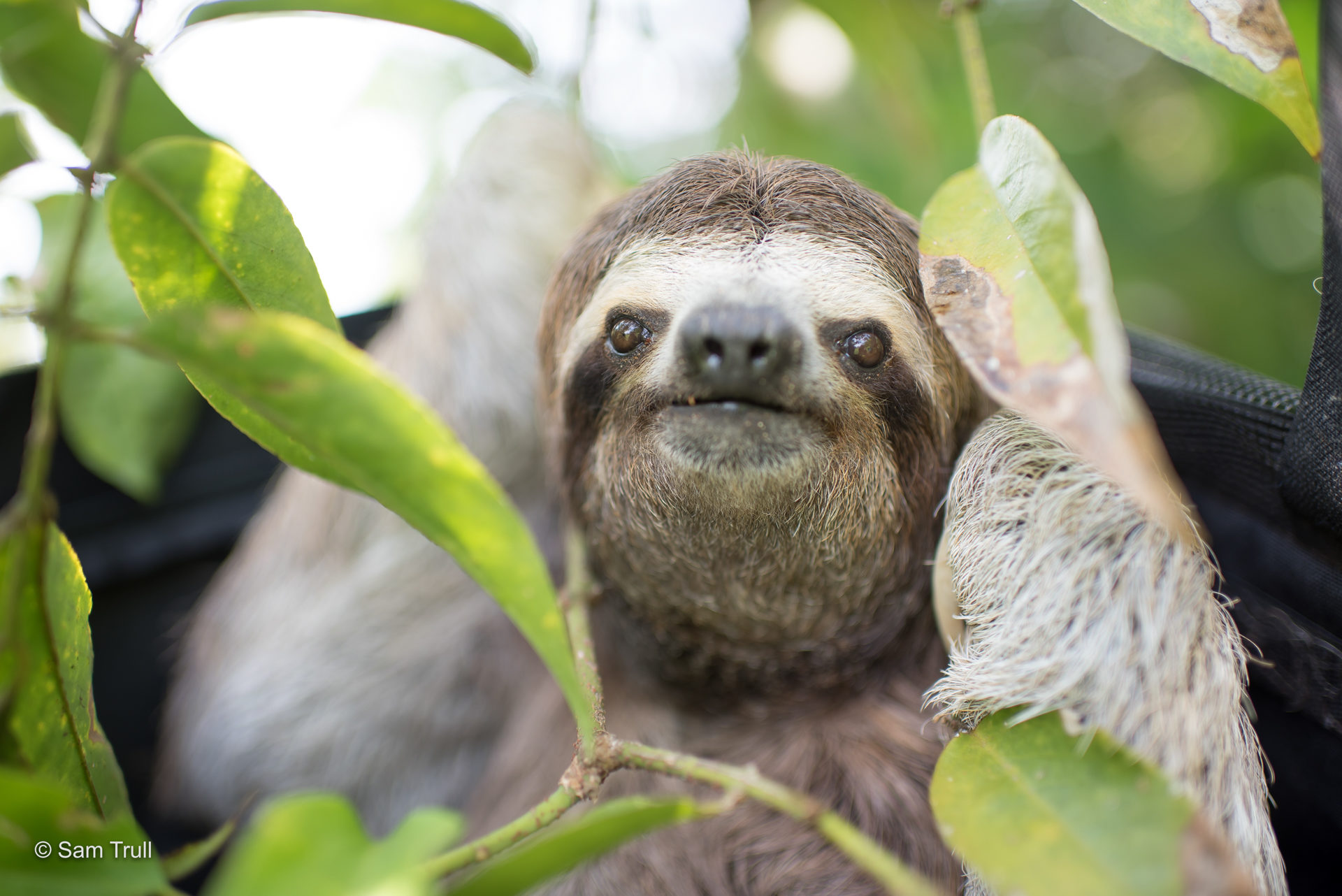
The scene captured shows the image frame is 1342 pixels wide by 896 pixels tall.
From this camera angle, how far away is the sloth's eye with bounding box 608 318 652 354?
1.31 m

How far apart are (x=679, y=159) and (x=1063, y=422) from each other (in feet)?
3.25

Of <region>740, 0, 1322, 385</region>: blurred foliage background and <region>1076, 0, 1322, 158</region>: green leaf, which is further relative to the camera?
<region>740, 0, 1322, 385</region>: blurred foliage background

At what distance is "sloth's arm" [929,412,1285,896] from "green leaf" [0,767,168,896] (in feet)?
3.19

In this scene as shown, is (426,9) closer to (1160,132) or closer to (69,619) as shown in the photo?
(69,619)

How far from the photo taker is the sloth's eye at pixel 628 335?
131 centimetres

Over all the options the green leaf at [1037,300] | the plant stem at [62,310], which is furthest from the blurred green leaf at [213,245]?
the green leaf at [1037,300]

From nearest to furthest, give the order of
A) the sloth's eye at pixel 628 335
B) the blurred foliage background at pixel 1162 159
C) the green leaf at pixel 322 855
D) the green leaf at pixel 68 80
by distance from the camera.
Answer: the green leaf at pixel 322 855 → the green leaf at pixel 68 80 → the sloth's eye at pixel 628 335 → the blurred foliage background at pixel 1162 159

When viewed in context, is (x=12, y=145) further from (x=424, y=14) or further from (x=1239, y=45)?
(x=1239, y=45)

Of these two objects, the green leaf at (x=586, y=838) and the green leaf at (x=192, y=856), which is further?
the green leaf at (x=192, y=856)

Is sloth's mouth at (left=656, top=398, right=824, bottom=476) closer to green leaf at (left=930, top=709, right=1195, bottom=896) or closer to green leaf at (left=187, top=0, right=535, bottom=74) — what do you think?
green leaf at (left=930, top=709, right=1195, bottom=896)

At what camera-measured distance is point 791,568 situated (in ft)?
4.55

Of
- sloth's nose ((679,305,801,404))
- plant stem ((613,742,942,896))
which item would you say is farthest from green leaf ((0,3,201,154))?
plant stem ((613,742,942,896))

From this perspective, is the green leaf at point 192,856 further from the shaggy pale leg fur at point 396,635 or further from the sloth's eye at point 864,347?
the shaggy pale leg fur at point 396,635

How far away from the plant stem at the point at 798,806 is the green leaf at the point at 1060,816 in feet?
0.31
